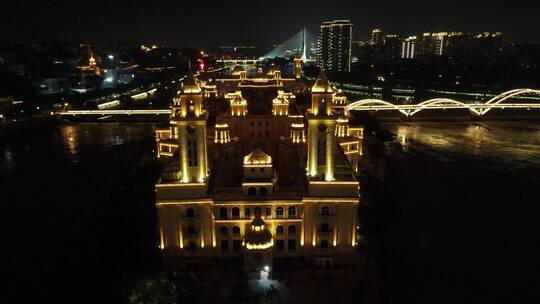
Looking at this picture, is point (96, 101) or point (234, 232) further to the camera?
point (96, 101)

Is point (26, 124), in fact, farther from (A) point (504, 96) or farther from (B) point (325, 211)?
(A) point (504, 96)

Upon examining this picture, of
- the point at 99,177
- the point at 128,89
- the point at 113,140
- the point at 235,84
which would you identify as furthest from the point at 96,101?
the point at 99,177

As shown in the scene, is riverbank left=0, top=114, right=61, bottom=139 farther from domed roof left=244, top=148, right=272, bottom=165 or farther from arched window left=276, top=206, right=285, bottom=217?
arched window left=276, top=206, right=285, bottom=217

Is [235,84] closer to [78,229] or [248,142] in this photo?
[248,142]

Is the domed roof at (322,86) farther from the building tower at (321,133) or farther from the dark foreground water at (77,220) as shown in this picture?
the dark foreground water at (77,220)

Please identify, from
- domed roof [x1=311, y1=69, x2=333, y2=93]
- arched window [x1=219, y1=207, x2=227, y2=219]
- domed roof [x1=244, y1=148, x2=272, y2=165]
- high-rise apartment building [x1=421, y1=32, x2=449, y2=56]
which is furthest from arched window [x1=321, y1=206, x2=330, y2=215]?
high-rise apartment building [x1=421, y1=32, x2=449, y2=56]

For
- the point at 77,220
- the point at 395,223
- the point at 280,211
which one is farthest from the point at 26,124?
the point at 395,223

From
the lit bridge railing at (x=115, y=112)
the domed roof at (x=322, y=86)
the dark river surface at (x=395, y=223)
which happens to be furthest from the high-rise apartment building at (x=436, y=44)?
the domed roof at (x=322, y=86)
